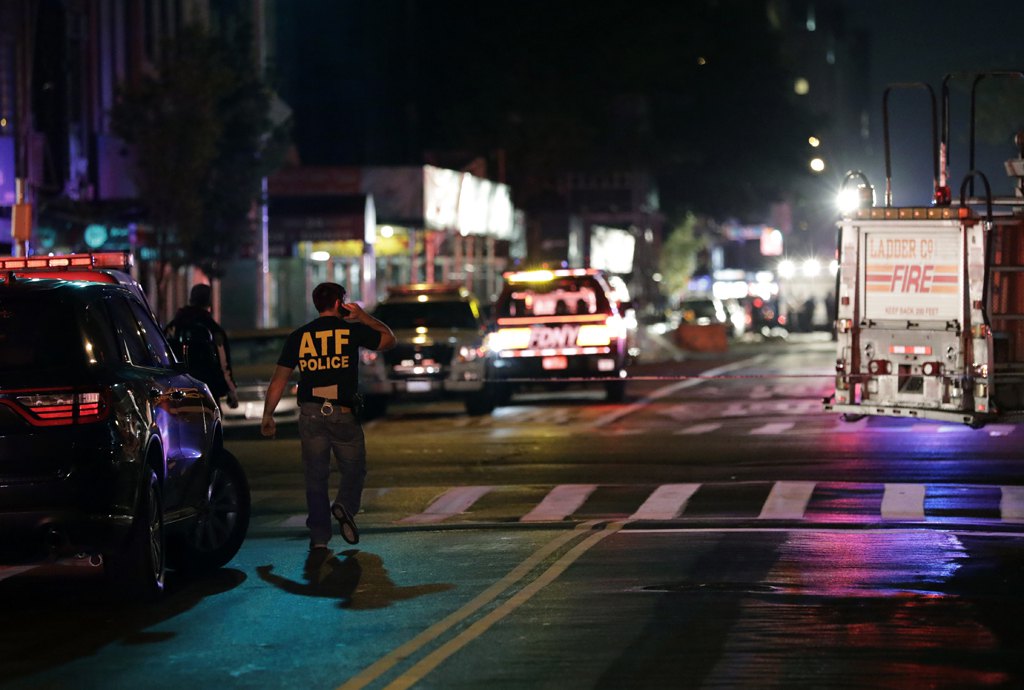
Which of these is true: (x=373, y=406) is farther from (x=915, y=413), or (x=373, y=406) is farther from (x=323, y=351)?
(x=323, y=351)

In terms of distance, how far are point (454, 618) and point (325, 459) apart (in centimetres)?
318

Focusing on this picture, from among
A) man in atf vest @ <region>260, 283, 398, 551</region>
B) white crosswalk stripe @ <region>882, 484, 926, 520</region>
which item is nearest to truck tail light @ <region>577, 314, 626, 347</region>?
white crosswalk stripe @ <region>882, 484, 926, 520</region>

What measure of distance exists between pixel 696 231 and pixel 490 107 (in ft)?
157

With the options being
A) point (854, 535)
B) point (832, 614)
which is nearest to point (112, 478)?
point (832, 614)

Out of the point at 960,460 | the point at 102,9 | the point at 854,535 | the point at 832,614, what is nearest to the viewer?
the point at 832,614

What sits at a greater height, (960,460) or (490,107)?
(490,107)

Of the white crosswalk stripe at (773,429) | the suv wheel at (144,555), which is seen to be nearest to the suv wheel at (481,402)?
the white crosswalk stripe at (773,429)

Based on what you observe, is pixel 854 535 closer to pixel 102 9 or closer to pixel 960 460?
pixel 960 460

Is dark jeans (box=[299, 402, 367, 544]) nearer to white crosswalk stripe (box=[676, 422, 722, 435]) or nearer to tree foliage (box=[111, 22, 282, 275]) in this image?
white crosswalk stripe (box=[676, 422, 722, 435])

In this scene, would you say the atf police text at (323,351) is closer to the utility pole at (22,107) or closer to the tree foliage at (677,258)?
the utility pole at (22,107)

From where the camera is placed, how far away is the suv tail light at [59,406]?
9.98m

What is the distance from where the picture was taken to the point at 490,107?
6488 cm

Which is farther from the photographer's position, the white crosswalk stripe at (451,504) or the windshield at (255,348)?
the windshield at (255,348)

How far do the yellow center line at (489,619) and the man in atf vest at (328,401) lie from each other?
1.60 m
